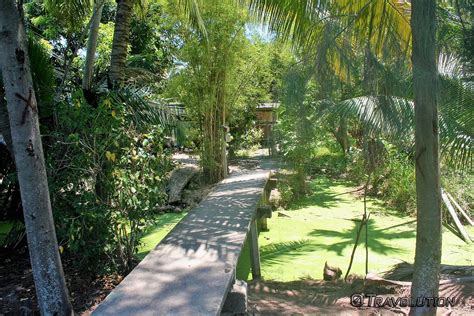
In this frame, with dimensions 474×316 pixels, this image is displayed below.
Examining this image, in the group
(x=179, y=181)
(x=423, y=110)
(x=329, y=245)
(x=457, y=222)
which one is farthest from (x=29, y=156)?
(x=179, y=181)

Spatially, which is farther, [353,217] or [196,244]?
[353,217]

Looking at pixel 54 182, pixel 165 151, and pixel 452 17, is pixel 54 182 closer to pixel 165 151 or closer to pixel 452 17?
pixel 165 151

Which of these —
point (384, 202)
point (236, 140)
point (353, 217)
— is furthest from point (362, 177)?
point (236, 140)

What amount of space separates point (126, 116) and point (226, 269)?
213 cm

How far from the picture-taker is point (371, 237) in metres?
6.56

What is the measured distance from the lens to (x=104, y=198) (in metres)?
4.04

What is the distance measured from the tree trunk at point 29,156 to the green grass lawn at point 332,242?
279 cm

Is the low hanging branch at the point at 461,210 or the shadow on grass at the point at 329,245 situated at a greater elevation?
the low hanging branch at the point at 461,210

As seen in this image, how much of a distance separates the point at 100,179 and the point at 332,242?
376 cm

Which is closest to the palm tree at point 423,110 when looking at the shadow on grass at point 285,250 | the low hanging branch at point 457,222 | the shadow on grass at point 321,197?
the shadow on grass at point 285,250

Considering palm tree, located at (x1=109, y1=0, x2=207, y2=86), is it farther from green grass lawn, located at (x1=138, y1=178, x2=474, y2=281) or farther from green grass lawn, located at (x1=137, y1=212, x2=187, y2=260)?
→ green grass lawn, located at (x1=138, y1=178, x2=474, y2=281)

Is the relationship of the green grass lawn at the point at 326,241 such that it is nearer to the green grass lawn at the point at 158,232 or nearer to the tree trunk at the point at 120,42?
the green grass lawn at the point at 158,232

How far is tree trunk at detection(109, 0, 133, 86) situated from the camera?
16.8ft

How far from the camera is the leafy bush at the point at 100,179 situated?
3.83 meters
